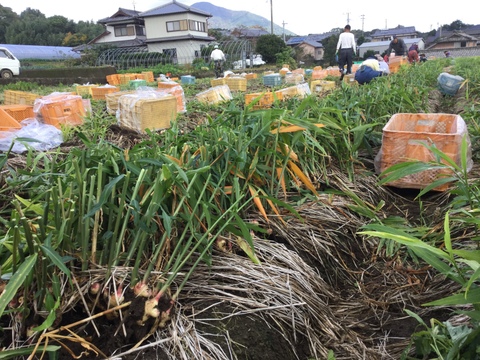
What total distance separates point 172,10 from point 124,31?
245 inches

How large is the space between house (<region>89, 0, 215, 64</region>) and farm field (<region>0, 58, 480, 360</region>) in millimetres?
28800

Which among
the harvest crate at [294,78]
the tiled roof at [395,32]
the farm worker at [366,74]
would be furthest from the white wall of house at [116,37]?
the tiled roof at [395,32]

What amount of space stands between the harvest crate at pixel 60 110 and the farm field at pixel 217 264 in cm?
262

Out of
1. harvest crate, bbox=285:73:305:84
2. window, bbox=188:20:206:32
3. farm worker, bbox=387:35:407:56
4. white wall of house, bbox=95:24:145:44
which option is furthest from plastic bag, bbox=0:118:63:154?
white wall of house, bbox=95:24:145:44

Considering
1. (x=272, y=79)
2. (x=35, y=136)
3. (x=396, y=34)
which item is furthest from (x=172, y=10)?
(x=396, y=34)

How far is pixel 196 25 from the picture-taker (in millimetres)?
33000

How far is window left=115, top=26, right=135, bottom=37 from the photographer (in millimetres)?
35250

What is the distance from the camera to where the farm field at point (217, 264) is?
1125mm

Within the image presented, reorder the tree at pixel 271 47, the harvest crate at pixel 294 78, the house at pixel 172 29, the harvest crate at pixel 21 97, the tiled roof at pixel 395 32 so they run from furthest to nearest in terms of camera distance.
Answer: the tiled roof at pixel 395 32
the house at pixel 172 29
the tree at pixel 271 47
the harvest crate at pixel 294 78
the harvest crate at pixel 21 97

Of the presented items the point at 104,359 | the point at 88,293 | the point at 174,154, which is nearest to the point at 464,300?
the point at 104,359

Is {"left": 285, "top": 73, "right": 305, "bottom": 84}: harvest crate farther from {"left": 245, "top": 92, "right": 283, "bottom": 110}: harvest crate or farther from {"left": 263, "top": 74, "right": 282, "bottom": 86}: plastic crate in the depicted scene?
{"left": 245, "top": 92, "right": 283, "bottom": 110}: harvest crate

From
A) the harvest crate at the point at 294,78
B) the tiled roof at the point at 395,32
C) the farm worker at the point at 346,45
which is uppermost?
the tiled roof at the point at 395,32

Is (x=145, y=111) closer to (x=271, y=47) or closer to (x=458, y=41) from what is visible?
(x=271, y=47)

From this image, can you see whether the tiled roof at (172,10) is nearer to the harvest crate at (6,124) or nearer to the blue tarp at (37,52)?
the blue tarp at (37,52)
